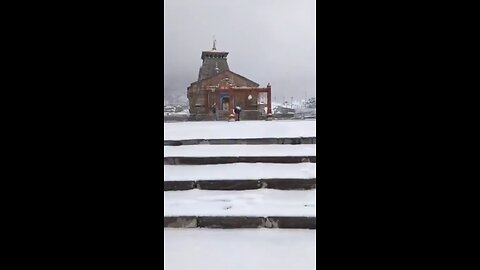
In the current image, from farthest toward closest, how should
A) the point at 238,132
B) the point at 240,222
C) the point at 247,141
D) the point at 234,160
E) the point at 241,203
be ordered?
the point at 238,132 → the point at 247,141 → the point at 234,160 → the point at 241,203 → the point at 240,222

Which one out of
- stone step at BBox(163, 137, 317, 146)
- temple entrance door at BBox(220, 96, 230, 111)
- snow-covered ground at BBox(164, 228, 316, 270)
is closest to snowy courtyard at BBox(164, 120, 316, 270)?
snow-covered ground at BBox(164, 228, 316, 270)

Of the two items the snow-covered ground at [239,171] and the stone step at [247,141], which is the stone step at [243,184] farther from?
the stone step at [247,141]

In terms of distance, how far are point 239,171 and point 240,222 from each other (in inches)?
28.3

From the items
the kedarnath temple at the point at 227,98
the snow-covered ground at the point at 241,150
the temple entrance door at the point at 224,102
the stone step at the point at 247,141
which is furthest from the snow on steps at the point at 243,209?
the temple entrance door at the point at 224,102

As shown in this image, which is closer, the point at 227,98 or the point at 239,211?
the point at 239,211

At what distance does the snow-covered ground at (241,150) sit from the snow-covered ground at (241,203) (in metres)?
0.60

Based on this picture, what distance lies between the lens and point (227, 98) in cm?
1270

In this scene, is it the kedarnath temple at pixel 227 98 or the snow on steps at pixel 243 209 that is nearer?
the snow on steps at pixel 243 209

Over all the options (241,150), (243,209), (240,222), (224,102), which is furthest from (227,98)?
(240,222)

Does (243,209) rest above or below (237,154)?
below

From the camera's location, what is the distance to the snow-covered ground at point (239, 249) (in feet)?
5.34

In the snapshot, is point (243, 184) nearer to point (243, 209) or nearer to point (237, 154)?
point (243, 209)
